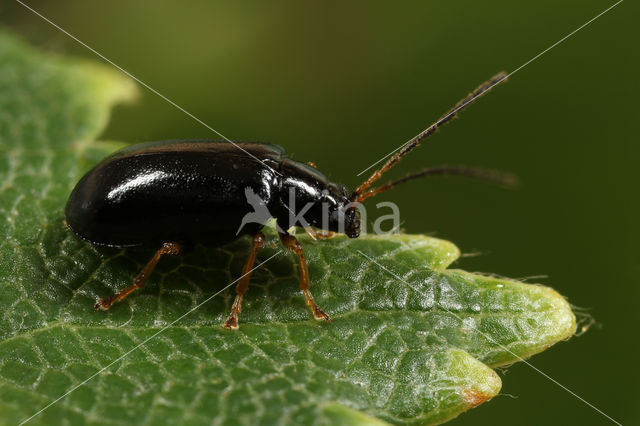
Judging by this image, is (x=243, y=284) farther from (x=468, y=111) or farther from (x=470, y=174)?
(x=468, y=111)

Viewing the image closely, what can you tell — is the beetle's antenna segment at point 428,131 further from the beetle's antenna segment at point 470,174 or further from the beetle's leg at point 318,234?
the beetle's leg at point 318,234

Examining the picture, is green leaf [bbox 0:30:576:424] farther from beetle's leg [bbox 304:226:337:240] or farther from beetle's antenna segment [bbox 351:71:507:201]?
beetle's antenna segment [bbox 351:71:507:201]

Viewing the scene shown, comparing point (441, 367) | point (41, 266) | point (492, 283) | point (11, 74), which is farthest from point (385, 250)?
point (11, 74)

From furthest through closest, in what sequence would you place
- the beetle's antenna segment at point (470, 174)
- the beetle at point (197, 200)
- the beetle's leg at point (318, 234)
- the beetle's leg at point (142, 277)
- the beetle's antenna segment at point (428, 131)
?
1. the beetle's leg at point (318, 234)
2. the beetle's antenna segment at point (428, 131)
3. the beetle at point (197, 200)
4. the beetle's leg at point (142, 277)
5. the beetle's antenna segment at point (470, 174)

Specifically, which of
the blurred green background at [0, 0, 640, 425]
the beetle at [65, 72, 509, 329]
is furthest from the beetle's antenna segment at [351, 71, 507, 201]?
the blurred green background at [0, 0, 640, 425]

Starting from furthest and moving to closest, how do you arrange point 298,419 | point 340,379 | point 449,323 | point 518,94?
point 518,94
point 449,323
point 340,379
point 298,419

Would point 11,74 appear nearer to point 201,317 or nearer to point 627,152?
point 201,317

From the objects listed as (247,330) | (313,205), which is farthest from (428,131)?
(247,330)

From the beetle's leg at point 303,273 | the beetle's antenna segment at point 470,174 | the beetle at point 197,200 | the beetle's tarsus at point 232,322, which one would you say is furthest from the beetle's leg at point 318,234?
the beetle's tarsus at point 232,322

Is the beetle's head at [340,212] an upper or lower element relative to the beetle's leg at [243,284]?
upper
